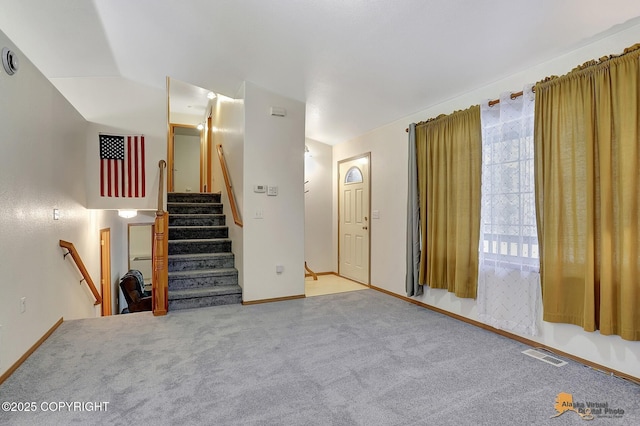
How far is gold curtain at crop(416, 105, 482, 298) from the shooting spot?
328 centimetres

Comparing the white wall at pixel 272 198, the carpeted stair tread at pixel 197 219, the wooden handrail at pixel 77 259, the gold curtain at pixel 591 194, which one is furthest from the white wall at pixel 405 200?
the wooden handrail at pixel 77 259

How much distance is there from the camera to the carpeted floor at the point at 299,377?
6.01 ft

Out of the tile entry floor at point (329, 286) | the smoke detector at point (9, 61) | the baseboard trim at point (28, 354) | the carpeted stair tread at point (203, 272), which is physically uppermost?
the smoke detector at point (9, 61)

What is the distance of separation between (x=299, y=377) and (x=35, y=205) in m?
2.75

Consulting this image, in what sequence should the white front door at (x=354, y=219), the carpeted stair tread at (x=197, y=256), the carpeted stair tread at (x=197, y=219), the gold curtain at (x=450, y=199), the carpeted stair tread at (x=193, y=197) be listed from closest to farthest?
the gold curtain at (x=450, y=199), the carpeted stair tread at (x=197, y=256), the carpeted stair tread at (x=197, y=219), the white front door at (x=354, y=219), the carpeted stair tread at (x=193, y=197)

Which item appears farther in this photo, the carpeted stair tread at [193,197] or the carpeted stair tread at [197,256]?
the carpeted stair tread at [193,197]

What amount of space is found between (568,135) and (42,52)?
5.64 m

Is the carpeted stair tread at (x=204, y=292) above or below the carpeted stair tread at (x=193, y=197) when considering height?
below

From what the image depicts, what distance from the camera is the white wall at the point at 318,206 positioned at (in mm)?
6012

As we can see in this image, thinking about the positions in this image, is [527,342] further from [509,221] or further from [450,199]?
[450,199]

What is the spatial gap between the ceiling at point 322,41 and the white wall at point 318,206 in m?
1.53

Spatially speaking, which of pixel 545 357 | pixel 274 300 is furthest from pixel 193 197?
pixel 545 357

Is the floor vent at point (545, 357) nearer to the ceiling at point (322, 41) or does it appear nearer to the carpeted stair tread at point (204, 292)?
the ceiling at point (322, 41)

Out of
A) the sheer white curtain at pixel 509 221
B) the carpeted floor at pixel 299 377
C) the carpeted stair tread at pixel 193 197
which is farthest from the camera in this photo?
the carpeted stair tread at pixel 193 197
